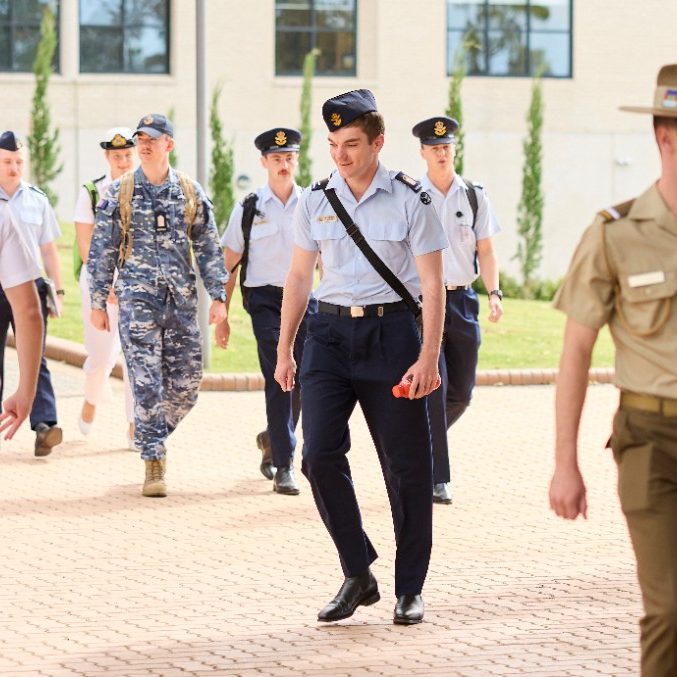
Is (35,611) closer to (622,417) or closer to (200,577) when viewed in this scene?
(200,577)

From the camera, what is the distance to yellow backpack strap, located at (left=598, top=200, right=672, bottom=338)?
4730 mm

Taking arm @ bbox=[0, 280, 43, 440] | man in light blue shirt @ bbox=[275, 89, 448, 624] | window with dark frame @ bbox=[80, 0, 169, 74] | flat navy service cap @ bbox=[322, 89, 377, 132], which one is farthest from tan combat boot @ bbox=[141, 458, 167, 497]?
window with dark frame @ bbox=[80, 0, 169, 74]

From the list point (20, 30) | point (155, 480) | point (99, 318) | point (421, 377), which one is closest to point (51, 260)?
point (99, 318)

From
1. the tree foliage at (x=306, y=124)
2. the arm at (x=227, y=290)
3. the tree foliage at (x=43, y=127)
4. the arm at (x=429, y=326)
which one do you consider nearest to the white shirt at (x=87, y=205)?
the arm at (x=227, y=290)

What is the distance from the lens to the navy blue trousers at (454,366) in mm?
10039

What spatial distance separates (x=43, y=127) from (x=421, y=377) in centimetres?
2466

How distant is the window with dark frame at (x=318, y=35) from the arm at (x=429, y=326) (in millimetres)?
27943

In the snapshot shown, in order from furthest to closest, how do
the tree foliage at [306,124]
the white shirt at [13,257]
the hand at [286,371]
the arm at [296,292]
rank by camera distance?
the tree foliage at [306,124] → the hand at [286,371] → the arm at [296,292] → the white shirt at [13,257]

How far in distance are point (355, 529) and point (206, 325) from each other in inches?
391

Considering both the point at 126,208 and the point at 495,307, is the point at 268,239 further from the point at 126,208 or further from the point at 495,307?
the point at 495,307

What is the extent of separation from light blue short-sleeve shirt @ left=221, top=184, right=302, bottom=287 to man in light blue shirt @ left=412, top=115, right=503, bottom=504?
3.04 feet

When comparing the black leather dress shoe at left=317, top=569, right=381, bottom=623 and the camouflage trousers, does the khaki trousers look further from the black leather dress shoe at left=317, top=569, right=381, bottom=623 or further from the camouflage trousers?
the camouflage trousers

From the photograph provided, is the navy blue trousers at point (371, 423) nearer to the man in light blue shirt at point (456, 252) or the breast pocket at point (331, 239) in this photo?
the breast pocket at point (331, 239)

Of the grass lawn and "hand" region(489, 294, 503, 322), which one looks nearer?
"hand" region(489, 294, 503, 322)
